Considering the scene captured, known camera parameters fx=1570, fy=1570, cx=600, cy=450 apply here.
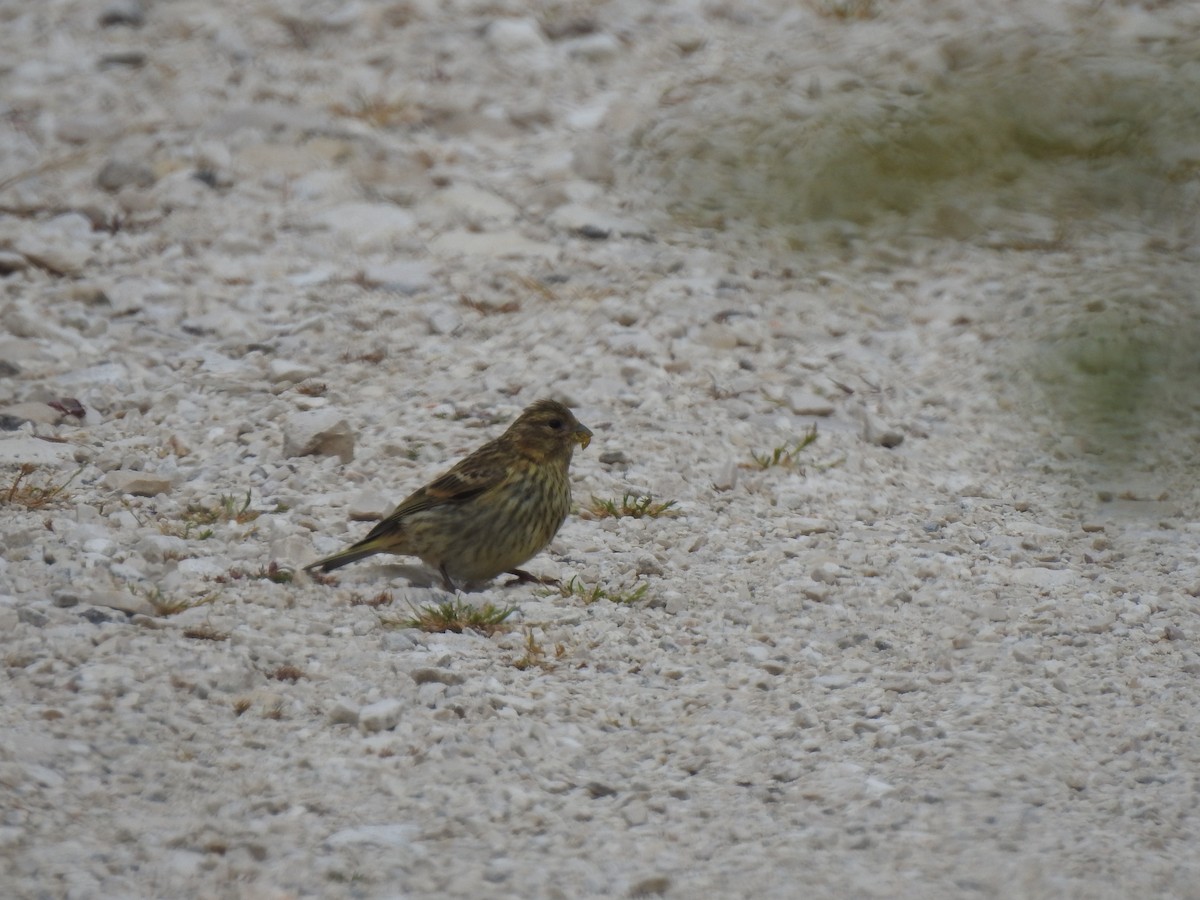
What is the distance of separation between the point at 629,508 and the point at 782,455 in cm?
87

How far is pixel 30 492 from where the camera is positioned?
5.55 meters

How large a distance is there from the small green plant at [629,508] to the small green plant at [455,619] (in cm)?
101

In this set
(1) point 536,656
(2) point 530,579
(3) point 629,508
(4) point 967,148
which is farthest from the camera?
(3) point 629,508

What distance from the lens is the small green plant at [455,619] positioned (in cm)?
491

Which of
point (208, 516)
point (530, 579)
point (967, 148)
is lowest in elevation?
point (530, 579)

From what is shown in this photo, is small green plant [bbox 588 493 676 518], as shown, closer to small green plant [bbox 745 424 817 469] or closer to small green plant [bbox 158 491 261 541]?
small green plant [bbox 745 424 817 469]

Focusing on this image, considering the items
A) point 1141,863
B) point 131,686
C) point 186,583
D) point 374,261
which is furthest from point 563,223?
point 1141,863

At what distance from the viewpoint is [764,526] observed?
600 centimetres

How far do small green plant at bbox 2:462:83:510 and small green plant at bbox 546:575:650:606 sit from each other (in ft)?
5.96

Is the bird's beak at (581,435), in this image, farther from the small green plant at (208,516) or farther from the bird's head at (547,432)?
the small green plant at (208,516)

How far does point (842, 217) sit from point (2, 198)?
8.29m

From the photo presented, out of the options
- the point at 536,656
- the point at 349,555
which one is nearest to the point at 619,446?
the point at 349,555

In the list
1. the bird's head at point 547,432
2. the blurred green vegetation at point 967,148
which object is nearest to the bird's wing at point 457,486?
the bird's head at point 547,432

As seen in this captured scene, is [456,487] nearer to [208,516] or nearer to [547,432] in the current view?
[547,432]
